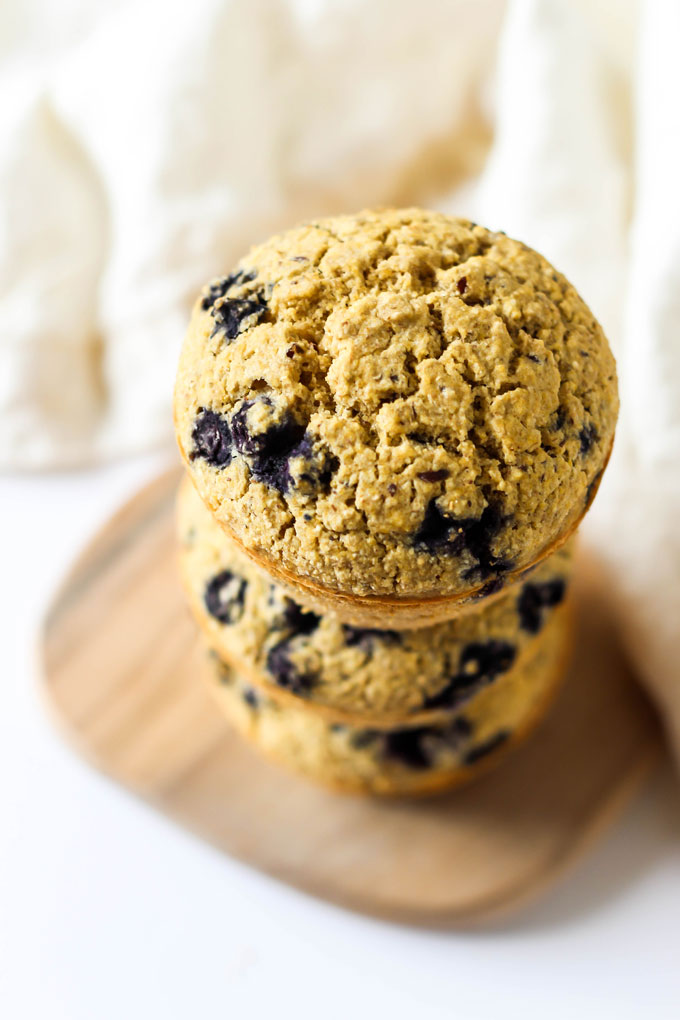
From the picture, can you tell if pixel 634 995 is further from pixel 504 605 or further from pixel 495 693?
pixel 504 605

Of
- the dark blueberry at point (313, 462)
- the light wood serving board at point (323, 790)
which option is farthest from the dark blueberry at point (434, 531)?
the light wood serving board at point (323, 790)

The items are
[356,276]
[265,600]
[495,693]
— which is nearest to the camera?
[356,276]

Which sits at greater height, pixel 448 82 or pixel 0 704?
pixel 448 82

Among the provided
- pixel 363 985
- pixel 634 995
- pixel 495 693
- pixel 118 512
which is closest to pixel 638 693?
pixel 495 693

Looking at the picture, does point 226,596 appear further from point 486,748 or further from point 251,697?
point 486,748

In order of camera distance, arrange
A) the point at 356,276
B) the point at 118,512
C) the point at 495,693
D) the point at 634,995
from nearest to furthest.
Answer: the point at 356,276
the point at 495,693
the point at 634,995
the point at 118,512

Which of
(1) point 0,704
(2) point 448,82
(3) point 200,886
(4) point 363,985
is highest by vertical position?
(2) point 448,82

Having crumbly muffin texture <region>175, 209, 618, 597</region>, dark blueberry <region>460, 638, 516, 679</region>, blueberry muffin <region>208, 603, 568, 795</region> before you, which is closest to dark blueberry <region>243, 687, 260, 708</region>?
blueberry muffin <region>208, 603, 568, 795</region>

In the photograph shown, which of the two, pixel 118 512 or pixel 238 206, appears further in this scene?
pixel 238 206
